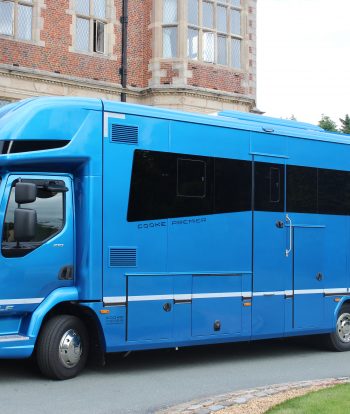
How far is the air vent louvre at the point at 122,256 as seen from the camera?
898 cm

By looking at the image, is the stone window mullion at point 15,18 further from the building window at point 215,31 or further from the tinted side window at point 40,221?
the tinted side window at point 40,221

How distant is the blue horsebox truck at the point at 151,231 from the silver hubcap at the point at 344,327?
1.28 ft

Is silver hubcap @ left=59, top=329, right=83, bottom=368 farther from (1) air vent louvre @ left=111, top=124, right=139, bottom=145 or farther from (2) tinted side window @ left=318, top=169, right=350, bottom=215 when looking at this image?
(2) tinted side window @ left=318, top=169, right=350, bottom=215

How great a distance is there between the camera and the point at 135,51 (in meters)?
22.4

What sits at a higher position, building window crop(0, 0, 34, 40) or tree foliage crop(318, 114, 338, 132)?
tree foliage crop(318, 114, 338, 132)

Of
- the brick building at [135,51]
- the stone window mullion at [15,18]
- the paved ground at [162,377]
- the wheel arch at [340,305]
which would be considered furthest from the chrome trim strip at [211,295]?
the stone window mullion at [15,18]

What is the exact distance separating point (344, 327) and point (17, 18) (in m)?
12.8

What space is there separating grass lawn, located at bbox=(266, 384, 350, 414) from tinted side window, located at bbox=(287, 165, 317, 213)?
3924 mm

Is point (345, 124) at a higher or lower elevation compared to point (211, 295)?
higher

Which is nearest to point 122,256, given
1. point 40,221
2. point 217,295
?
point 40,221

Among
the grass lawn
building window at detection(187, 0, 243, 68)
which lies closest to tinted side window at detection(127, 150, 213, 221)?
the grass lawn

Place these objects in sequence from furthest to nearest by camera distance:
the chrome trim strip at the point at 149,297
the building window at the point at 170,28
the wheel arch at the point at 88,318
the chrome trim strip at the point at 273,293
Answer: the building window at the point at 170,28 → the chrome trim strip at the point at 273,293 → the chrome trim strip at the point at 149,297 → the wheel arch at the point at 88,318

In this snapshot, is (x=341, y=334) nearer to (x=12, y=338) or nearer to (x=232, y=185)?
(x=232, y=185)

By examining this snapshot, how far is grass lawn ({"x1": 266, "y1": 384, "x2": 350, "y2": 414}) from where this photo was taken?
6.77 m
